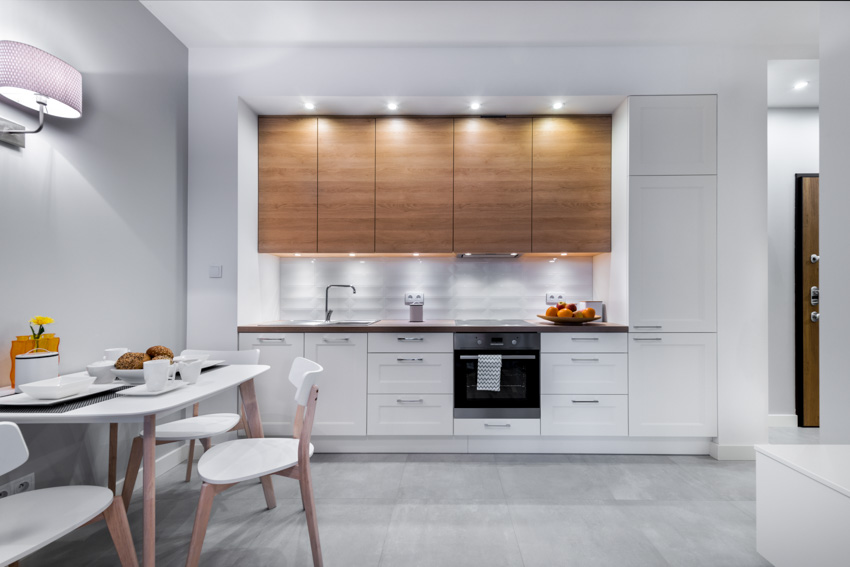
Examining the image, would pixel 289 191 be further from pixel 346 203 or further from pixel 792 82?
pixel 792 82

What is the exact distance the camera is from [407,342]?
2.93 meters

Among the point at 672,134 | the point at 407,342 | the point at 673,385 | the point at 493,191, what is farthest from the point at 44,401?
the point at 672,134

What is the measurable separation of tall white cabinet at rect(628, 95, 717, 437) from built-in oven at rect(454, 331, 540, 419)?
2.15ft

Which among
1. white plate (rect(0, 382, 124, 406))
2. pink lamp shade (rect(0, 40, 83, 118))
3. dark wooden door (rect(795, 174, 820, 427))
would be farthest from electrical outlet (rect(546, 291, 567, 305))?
pink lamp shade (rect(0, 40, 83, 118))

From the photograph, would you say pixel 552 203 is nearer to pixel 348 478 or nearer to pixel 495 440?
pixel 495 440

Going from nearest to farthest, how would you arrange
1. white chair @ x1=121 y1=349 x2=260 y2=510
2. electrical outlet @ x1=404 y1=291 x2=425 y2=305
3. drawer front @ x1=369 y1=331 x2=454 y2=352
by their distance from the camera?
white chair @ x1=121 y1=349 x2=260 y2=510 < drawer front @ x1=369 y1=331 x2=454 y2=352 < electrical outlet @ x1=404 y1=291 x2=425 y2=305

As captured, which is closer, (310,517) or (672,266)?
(310,517)

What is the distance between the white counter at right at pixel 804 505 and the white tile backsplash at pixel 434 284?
1992 mm

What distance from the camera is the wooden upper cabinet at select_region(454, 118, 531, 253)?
3127 mm

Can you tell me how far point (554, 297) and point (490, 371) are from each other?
0.95 meters

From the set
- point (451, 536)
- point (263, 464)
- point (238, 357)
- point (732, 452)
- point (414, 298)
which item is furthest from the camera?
point (414, 298)

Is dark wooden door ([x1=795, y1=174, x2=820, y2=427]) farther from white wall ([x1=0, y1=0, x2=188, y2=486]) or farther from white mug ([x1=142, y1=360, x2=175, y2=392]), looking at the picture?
white wall ([x1=0, y1=0, x2=188, y2=486])

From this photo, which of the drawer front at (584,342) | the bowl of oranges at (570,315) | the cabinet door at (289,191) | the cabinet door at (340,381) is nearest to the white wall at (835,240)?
the drawer front at (584,342)

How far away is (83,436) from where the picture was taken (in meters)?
2.06
